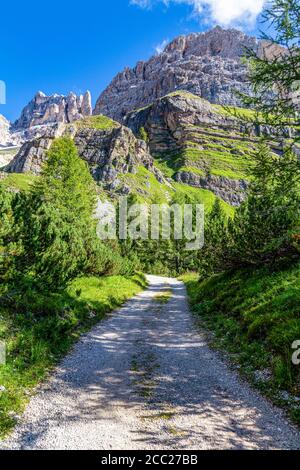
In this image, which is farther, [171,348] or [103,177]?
[103,177]

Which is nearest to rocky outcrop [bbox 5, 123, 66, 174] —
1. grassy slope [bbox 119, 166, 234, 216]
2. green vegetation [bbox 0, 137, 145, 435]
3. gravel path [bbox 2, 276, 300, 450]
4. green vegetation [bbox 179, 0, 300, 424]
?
grassy slope [bbox 119, 166, 234, 216]

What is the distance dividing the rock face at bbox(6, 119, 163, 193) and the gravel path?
134 metres

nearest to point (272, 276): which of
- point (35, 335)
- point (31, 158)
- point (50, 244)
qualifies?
point (50, 244)

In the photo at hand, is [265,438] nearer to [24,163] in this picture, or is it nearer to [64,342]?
[64,342]

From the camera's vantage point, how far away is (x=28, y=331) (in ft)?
37.6

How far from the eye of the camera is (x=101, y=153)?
171000 millimetres

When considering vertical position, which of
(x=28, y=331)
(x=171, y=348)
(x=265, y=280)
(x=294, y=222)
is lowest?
(x=171, y=348)

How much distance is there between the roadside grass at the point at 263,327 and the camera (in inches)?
325

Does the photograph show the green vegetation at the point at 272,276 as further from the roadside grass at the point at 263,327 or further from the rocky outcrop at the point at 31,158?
the rocky outcrop at the point at 31,158

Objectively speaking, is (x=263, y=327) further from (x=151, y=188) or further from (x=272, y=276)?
(x=151, y=188)

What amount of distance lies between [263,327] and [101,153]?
169m

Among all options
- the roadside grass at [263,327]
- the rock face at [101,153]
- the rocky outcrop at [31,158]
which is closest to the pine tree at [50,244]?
the roadside grass at [263,327]

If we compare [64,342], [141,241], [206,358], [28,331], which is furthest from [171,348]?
[141,241]

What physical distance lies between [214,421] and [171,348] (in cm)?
595
